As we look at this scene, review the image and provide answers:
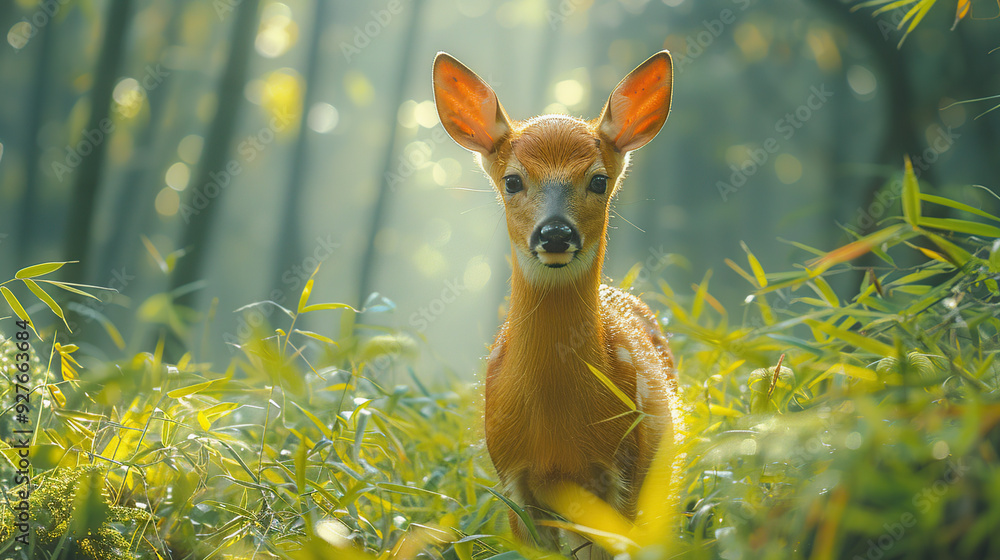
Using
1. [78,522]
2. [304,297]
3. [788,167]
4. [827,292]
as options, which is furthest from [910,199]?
[788,167]

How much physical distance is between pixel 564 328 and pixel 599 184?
0.44 meters

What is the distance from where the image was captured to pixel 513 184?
1.79m

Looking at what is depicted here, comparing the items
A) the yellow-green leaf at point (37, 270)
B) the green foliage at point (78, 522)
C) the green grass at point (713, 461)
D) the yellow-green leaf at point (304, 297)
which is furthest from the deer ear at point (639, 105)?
the green foliage at point (78, 522)

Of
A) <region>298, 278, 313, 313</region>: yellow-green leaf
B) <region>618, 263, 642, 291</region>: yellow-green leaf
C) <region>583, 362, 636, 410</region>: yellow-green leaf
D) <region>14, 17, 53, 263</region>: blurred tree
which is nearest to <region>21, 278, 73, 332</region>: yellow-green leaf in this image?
<region>298, 278, 313, 313</region>: yellow-green leaf

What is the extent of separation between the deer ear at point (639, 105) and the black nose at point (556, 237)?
451 mm

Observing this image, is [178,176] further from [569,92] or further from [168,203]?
[569,92]

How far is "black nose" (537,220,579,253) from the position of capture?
1577 mm

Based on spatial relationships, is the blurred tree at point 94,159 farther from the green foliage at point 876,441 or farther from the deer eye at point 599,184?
the green foliage at point 876,441

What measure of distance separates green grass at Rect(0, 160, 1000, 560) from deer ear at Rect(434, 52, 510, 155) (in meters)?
0.75

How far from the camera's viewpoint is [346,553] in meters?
1.17

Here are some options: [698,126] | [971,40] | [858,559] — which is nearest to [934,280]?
[971,40]

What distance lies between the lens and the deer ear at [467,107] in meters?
1.87

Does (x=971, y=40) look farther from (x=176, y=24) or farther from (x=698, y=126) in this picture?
(x=176, y=24)

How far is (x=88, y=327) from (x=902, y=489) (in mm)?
5653
